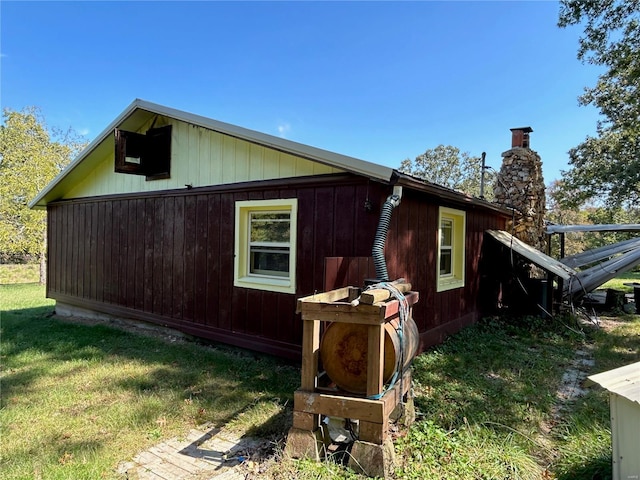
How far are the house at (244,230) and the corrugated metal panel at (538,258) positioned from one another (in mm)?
437

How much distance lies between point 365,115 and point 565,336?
17.0 metres

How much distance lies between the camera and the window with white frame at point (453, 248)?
6367 millimetres

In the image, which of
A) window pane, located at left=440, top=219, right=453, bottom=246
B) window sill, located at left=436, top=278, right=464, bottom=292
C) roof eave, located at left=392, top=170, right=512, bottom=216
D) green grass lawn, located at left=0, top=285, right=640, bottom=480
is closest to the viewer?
green grass lawn, located at left=0, top=285, right=640, bottom=480

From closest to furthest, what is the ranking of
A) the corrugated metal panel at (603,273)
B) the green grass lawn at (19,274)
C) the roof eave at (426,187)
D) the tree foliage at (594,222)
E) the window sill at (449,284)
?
the roof eave at (426,187), the window sill at (449,284), the corrugated metal panel at (603,273), the green grass lawn at (19,274), the tree foliage at (594,222)

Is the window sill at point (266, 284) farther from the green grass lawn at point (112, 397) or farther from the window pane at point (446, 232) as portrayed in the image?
the window pane at point (446, 232)

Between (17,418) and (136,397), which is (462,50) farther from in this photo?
(17,418)

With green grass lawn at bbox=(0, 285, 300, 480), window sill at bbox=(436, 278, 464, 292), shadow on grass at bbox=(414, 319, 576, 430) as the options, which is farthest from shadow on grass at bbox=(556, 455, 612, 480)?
window sill at bbox=(436, 278, 464, 292)

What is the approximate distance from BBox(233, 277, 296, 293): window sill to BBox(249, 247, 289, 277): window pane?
0.51ft

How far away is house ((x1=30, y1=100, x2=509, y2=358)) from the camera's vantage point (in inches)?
179

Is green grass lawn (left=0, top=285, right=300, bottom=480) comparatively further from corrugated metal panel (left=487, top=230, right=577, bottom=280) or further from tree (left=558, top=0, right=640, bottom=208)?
tree (left=558, top=0, right=640, bottom=208)

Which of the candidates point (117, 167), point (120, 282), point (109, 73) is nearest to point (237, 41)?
point (109, 73)

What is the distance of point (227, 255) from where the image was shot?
564cm

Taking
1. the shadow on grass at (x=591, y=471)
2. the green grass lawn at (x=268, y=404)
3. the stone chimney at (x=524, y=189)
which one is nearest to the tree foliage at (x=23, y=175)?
the green grass lawn at (x=268, y=404)

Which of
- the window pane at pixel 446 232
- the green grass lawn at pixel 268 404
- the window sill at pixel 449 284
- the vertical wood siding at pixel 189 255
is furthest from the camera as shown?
the window pane at pixel 446 232
